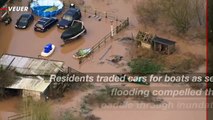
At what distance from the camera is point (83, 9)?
3669cm

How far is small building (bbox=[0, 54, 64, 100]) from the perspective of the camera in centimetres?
2786

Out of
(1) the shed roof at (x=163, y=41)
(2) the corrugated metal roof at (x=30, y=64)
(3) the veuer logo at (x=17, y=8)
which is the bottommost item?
(2) the corrugated metal roof at (x=30, y=64)

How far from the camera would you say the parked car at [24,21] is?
34750mm

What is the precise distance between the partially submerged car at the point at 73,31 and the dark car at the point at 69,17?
0.59m

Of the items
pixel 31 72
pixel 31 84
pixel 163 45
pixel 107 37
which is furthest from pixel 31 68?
pixel 163 45

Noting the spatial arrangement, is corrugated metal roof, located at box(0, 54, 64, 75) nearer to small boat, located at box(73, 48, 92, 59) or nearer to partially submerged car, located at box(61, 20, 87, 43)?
small boat, located at box(73, 48, 92, 59)

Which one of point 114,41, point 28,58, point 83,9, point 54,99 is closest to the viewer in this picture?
point 54,99

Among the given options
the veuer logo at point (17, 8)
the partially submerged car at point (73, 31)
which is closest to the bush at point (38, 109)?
the partially submerged car at point (73, 31)

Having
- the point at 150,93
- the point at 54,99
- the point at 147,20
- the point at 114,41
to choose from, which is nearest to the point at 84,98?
the point at 54,99

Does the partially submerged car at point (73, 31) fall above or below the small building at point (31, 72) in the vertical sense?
above

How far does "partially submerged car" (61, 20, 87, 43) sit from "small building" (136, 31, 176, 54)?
3833 mm

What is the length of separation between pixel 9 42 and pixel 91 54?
5.81m

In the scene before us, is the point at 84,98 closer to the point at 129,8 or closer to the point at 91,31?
the point at 91,31

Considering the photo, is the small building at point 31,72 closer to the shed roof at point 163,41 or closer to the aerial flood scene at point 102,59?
the aerial flood scene at point 102,59
